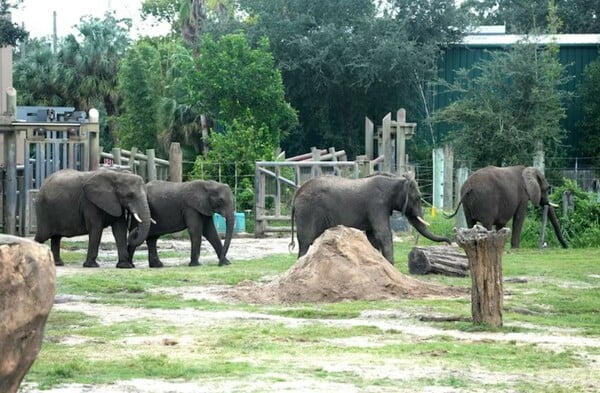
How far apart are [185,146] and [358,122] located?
637cm

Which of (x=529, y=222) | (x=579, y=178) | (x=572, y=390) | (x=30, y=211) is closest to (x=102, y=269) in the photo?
(x=30, y=211)

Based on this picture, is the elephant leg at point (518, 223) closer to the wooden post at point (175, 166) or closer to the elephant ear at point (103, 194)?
the wooden post at point (175, 166)

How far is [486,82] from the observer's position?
4281 cm

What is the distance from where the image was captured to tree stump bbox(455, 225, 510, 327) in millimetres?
14438

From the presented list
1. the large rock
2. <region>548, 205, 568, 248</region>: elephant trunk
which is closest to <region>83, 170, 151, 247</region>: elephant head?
<region>548, 205, 568, 248</region>: elephant trunk

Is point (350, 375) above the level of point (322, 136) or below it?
below

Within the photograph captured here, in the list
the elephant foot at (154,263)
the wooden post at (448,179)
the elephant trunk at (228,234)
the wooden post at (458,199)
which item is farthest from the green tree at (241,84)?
the elephant foot at (154,263)

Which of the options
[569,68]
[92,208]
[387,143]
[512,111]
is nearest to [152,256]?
[92,208]

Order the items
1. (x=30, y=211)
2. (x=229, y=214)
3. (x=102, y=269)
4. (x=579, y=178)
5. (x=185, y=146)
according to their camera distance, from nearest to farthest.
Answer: (x=102, y=269) < (x=229, y=214) < (x=30, y=211) < (x=579, y=178) < (x=185, y=146)

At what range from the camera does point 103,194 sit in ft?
75.9

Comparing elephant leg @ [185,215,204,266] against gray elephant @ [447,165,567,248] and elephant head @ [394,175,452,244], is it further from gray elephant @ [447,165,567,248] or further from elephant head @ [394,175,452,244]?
gray elephant @ [447,165,567,248]

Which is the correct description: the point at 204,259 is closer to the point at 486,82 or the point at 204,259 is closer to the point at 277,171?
the point at 277,171

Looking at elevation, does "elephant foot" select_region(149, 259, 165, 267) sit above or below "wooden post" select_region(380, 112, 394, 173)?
below

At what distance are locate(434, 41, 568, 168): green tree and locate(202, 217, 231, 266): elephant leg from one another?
17.4m
